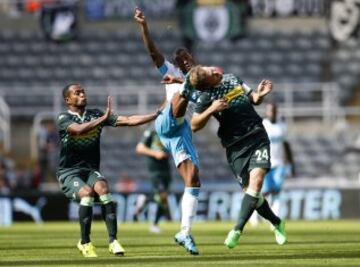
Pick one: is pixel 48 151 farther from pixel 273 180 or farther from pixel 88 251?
pixel 88 251

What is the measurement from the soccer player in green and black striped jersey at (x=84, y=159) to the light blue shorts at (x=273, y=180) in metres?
7.55

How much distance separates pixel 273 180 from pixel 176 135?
734 centimetres

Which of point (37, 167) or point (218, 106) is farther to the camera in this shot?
point (37, 167)

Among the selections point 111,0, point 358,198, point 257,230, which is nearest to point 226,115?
point 257,230

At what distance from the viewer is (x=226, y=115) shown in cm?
1395

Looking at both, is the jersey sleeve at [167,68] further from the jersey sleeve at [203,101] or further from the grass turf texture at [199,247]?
the grass turf texture at [199,247]

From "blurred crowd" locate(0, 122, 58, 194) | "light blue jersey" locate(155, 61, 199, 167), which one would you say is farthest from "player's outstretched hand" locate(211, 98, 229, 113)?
"blurred crowd" locate(0, 122, 58, 194)

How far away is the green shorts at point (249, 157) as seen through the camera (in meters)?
14.0

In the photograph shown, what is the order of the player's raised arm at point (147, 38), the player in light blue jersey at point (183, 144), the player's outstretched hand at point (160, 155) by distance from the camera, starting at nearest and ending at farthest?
the player in light blue jersey at point (183, 144)
the player's raised arm at point (147, 38)
the player's outstretched hand at point (160, 155)

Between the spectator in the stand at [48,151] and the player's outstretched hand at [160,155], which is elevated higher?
the player's outstretched hand at [160,155]

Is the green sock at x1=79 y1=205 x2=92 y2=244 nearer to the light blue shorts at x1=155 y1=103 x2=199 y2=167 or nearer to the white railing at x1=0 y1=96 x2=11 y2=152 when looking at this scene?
the light blue shorts at x1=155 y1=103 x2=199 y2=167

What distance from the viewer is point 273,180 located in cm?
2123

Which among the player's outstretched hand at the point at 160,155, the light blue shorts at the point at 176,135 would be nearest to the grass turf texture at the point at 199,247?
the light blue shorts at the point at 176,135

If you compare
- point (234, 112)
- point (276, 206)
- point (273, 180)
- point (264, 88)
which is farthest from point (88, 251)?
point (273, 180)
